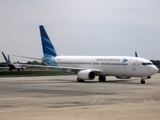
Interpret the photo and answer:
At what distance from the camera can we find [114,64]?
4484cm

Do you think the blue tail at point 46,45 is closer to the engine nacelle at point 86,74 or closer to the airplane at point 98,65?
the airplane at point 98,65

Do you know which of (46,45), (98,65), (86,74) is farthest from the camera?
(46,45)

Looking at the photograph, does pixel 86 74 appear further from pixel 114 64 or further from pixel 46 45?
pixel 46 45

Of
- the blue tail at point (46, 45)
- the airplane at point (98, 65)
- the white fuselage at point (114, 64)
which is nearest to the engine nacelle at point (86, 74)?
the airplane at point (98, 65)

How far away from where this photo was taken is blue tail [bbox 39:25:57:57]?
54125mm

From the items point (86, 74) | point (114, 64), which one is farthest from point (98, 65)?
point (86, 74)

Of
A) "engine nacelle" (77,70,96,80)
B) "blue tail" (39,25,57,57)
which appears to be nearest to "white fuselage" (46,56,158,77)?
"engine nacelle" (77,70,96,80)

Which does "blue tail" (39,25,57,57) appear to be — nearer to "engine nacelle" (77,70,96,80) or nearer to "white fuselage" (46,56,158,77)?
"white fuselage" (46,56,158,77)

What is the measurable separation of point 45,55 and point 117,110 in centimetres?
3768

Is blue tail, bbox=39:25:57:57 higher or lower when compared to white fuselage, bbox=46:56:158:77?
higher

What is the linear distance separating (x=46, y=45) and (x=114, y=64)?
44.3 ft

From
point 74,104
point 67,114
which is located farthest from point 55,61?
point 67,114

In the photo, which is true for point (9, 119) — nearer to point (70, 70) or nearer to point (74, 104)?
point (74, 104)

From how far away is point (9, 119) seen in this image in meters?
14.6
